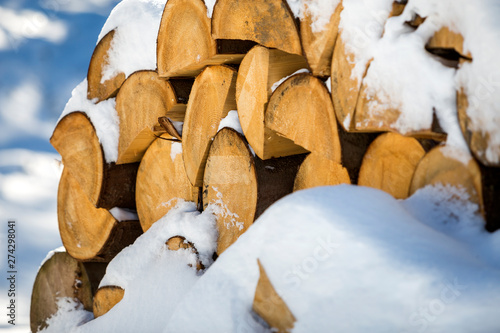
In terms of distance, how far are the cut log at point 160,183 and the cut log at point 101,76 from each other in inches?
10.9

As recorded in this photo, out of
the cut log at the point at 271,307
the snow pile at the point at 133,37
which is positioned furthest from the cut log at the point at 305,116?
the snow pile at the point at 133,37

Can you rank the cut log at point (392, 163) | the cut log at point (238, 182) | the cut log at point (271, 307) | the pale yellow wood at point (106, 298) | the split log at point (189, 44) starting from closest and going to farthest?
the cut log at point (271, 307) < the cut log at point (392, 163) < the cut log at point (238, 182) < the split log at point (189, 44) < the pale yellow wood at point (106, 298)

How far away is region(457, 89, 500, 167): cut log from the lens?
0.82m

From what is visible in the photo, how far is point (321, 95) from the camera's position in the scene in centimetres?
119

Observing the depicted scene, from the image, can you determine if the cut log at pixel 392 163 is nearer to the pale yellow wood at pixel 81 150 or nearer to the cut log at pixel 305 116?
the cut log at pixel 305 116

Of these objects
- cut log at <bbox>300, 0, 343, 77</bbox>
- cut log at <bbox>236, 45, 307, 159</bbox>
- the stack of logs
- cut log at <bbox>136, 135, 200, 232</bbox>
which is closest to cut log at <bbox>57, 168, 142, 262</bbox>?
the stack of logs

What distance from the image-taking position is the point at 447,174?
92 centimetres

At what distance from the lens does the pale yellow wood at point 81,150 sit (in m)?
1.90

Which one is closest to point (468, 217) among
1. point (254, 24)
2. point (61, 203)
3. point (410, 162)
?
point (410, 162)

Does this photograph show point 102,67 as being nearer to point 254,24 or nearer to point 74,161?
point 74,161

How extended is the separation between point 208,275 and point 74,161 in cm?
120

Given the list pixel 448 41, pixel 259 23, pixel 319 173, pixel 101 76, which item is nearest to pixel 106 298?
Answer: pixel 101 76

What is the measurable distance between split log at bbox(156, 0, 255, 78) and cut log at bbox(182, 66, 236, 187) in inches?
1.8

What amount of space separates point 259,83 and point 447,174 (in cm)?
58
